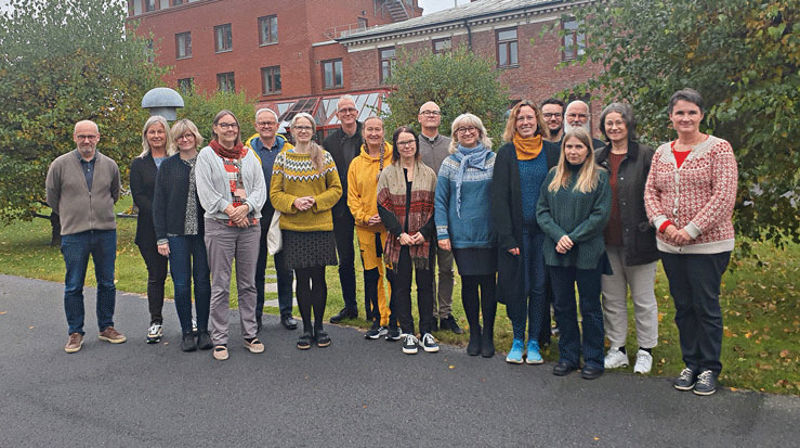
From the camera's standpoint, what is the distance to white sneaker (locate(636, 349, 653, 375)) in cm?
500

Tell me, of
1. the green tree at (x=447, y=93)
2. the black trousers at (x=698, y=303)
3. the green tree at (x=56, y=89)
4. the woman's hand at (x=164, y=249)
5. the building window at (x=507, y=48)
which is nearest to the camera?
the black trousers at (x=698, y=303)

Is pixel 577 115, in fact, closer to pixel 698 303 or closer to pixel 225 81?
pixel 698 303

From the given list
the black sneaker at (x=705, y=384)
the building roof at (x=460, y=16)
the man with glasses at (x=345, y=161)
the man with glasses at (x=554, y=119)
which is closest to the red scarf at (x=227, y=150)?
the man with glasses at (x=345, y=161)

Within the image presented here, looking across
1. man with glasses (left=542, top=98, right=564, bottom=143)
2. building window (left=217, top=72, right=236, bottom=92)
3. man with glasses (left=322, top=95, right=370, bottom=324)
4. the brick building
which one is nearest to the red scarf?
man with glasses (left=322, top=95, right=370, bottom=324)

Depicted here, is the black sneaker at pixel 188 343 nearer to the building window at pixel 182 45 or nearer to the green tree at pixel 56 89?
the green tree at pixel 56 89

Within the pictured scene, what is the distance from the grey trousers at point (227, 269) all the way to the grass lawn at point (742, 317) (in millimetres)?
1342

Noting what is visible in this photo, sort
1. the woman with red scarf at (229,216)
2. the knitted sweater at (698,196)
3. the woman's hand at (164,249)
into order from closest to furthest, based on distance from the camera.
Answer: the knitted sweater at (698,196)
the woman with red scarf at (229,216)
the woman's hand at (164,249)

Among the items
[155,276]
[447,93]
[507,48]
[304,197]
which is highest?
[507,48]

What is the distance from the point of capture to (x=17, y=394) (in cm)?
505

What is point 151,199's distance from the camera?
638cm

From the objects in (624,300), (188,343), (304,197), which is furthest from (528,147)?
(188,343)

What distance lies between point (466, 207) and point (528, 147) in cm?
75

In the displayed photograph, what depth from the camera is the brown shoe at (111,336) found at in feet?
21.2

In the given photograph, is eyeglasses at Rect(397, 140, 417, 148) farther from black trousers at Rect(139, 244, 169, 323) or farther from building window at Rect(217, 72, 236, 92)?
building window at Rect(217, 72, 236, 92)
